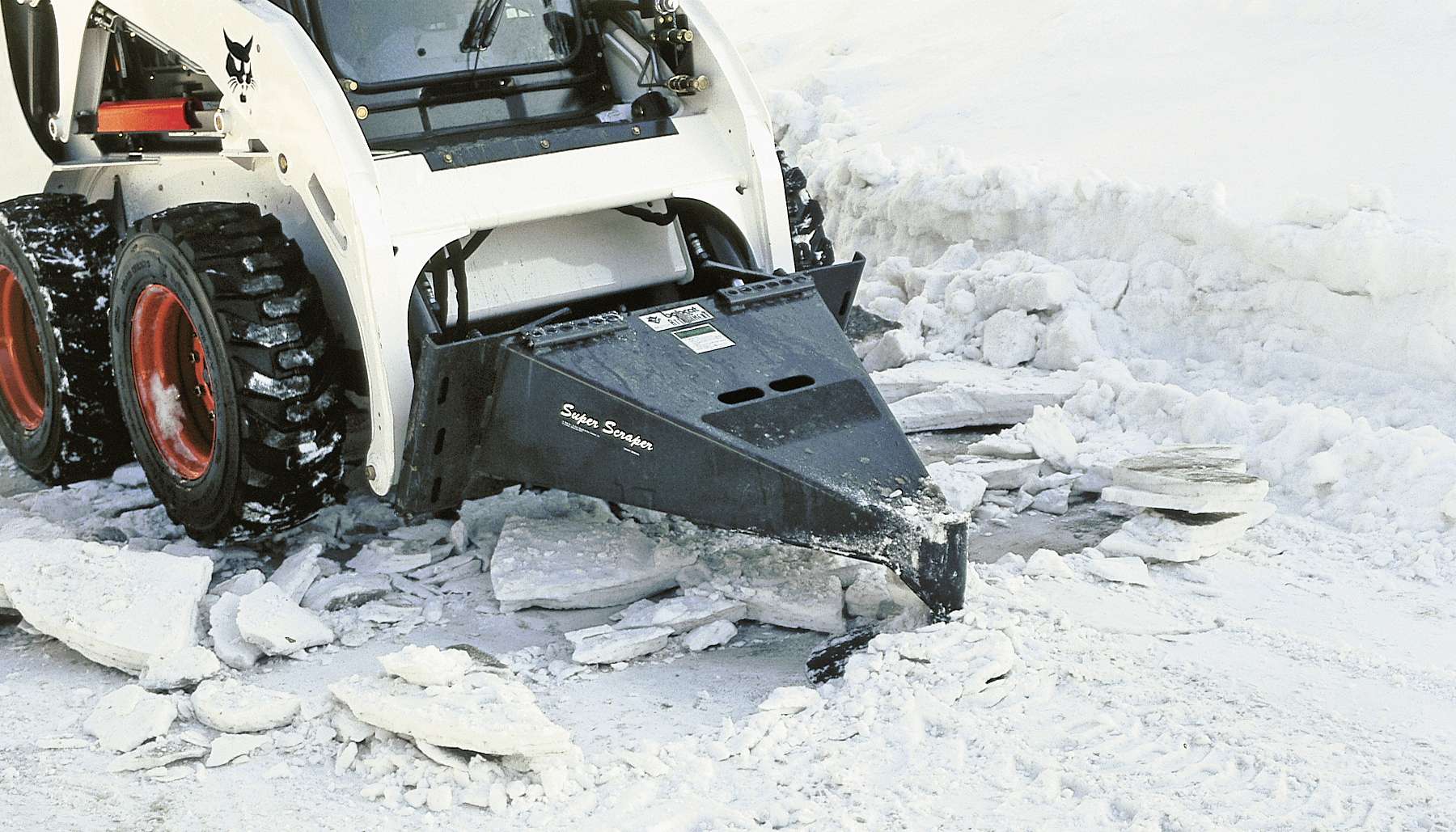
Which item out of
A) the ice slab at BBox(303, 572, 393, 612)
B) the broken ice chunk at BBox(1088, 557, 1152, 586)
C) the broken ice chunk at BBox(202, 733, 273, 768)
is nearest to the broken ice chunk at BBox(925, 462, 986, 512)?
the broken ice chunk at BBox(1088, 557, 1152, 586)

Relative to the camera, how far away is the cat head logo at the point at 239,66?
3750 millimetres

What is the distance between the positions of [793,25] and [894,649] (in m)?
12.4

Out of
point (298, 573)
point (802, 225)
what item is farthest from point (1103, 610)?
point (298, 573)

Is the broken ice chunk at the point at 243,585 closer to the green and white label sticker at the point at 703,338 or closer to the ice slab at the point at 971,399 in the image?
the green and white label sticker at the point at 703,338

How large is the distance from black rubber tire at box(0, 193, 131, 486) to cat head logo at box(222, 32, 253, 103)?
1196 millimetres

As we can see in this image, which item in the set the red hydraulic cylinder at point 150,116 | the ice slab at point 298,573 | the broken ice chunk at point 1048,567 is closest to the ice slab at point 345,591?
the ice slab at point 298,573

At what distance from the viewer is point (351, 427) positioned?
431 cm

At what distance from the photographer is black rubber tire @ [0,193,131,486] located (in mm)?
4578

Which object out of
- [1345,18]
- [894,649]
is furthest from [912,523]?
[1345,18]

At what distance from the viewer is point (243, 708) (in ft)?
10.0

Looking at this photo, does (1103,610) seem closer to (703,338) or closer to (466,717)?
(703,338)

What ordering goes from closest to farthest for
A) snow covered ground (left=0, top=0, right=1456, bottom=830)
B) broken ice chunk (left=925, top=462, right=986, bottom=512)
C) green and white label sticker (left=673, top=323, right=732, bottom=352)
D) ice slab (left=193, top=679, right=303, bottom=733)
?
1. snow covered ground (left=0, top=0, right=1456, bottom=830)
2. ice slab (left=193, top=679, right=303, bottom=733)
3. green and white label sticker (left=673, top=323, right=732, bottom=352)
4. broken ice chunk (left=925, top=462, right=986, bottom=512)

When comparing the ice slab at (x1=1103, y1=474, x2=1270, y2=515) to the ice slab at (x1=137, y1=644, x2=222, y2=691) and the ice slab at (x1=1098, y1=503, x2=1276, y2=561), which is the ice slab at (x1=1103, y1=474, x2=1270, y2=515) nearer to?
the ice slab at (x1=1098, y1=503, x2=1276, y2=561)

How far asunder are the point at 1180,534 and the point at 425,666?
2263 millimetres
